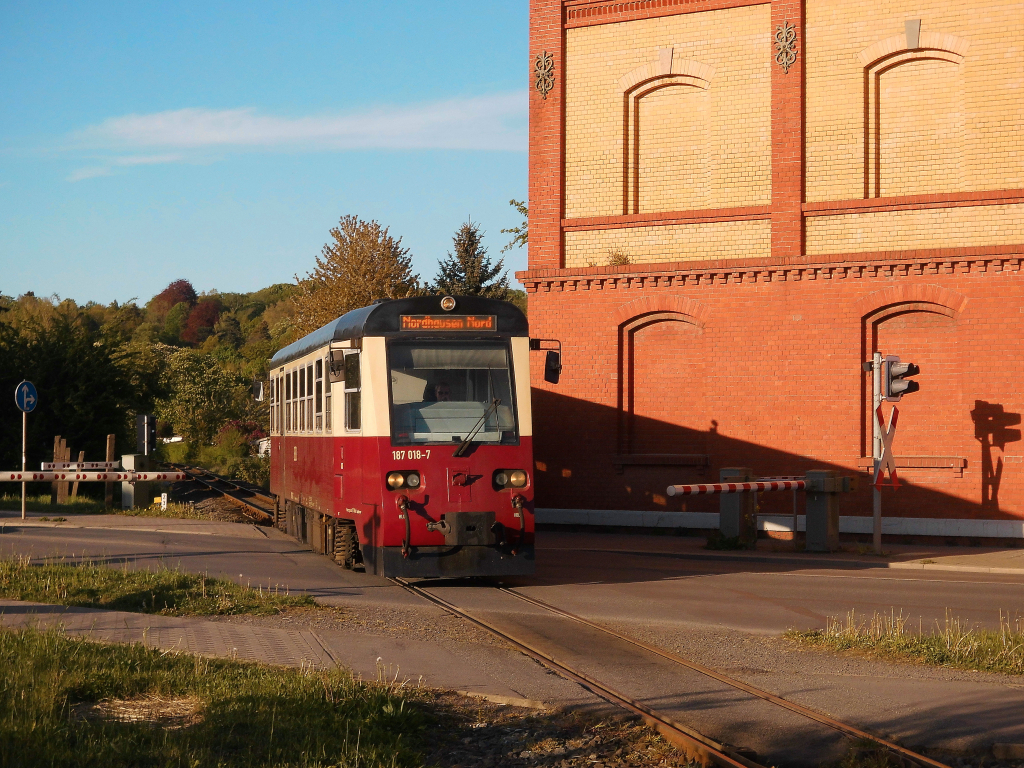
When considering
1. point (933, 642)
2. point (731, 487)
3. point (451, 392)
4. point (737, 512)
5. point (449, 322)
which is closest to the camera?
point (933, 642)

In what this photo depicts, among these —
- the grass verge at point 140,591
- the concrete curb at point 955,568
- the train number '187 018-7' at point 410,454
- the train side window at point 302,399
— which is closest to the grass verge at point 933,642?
the train number '187 018-7' at point 410,454

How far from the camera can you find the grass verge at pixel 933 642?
362 inches

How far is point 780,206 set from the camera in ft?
72.4

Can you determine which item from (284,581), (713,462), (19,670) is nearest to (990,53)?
(713,462)

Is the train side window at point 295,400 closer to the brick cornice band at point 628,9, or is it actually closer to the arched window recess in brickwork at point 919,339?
the brick cornice band at point 628,9

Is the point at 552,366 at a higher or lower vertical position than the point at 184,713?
higher

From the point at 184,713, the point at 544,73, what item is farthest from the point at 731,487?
the point at 184,713

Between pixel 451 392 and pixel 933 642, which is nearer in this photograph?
pixel 933 642

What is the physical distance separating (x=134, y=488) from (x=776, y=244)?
1439 cm

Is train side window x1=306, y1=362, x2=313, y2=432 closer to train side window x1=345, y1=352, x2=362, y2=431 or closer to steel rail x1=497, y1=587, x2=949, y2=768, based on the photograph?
train side window x1=345, y1=352, x2=362, y2=431

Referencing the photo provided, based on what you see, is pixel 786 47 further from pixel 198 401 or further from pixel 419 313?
pixel 198 401

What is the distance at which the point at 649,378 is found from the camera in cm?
2314

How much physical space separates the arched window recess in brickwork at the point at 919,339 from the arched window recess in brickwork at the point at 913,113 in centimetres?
203

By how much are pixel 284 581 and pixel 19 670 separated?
20.7 ft
